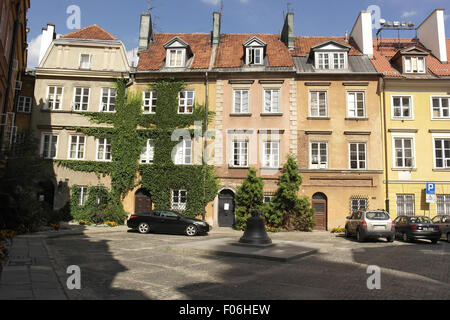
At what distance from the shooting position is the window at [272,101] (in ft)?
78.7

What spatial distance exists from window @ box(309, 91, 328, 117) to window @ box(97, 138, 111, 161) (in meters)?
15.0

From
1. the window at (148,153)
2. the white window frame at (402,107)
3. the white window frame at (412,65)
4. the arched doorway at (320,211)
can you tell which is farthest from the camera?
the white window frame at (412,65)

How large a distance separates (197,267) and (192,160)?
48.2ft

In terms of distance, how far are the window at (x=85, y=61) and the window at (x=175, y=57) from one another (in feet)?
19.6

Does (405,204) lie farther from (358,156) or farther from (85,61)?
(85,61)

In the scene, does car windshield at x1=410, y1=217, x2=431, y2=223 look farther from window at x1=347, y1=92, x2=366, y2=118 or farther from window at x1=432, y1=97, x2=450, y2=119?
window at x1=432, y1=97, x2=450, y2=119

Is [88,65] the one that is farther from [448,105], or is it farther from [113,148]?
[448,105]

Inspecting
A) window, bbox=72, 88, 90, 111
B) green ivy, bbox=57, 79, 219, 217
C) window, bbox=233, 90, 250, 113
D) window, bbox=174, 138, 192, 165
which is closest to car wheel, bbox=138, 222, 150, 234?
green ivy, bbox=57, 79, 219, 217

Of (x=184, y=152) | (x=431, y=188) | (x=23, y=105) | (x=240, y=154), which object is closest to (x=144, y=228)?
(x=184, y=152)

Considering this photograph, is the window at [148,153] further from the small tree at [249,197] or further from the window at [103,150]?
the small tree at [249,197]

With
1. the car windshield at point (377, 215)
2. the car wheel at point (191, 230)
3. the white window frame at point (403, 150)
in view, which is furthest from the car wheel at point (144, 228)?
the white window frame at point (403, 150)

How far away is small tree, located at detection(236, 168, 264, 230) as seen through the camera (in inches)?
866

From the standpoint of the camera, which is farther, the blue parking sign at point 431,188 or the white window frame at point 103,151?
the white window frame at point 103,151
